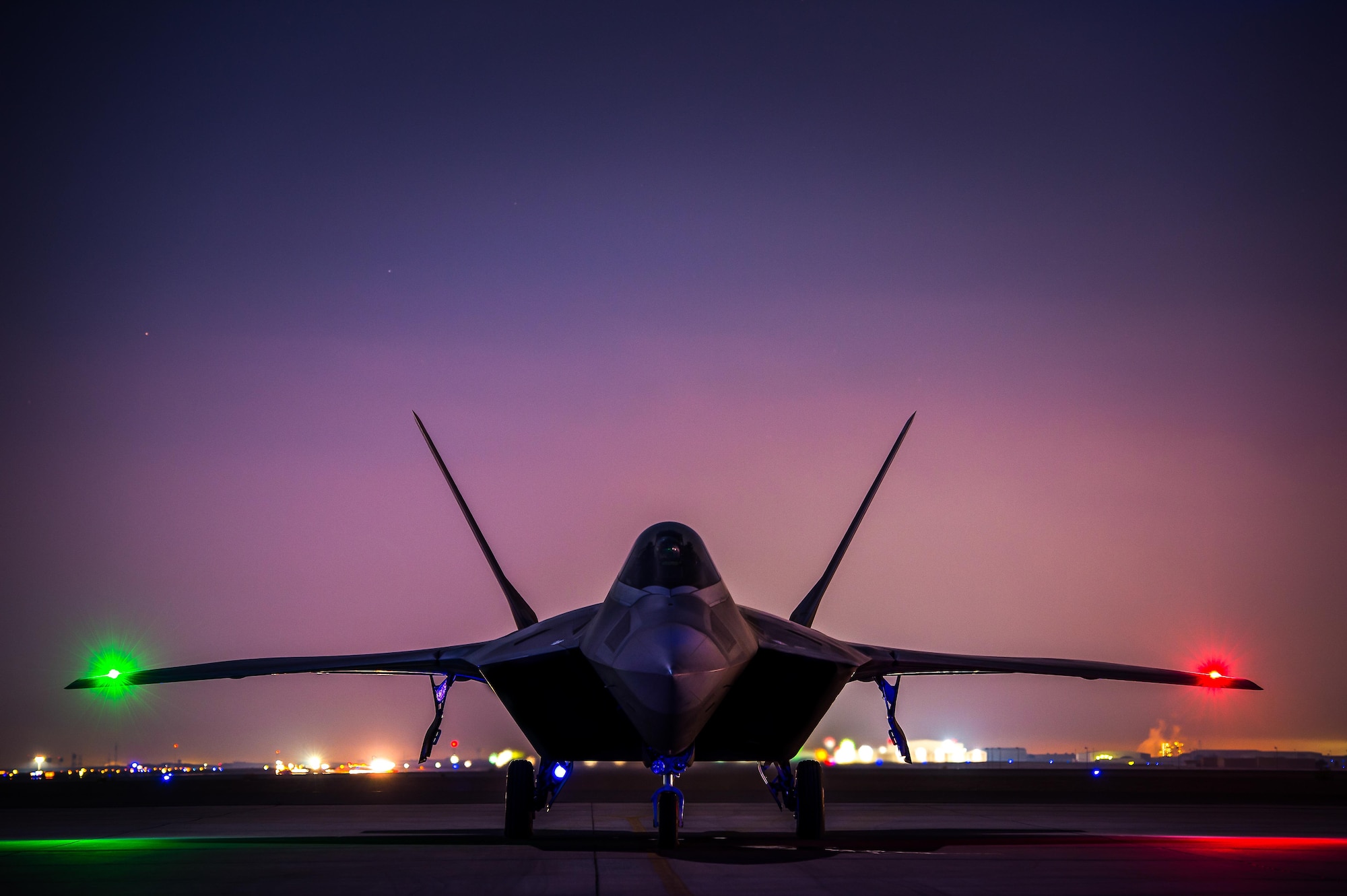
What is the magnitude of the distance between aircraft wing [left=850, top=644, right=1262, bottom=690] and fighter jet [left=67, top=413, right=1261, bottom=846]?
0.03m

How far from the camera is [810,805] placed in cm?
1167

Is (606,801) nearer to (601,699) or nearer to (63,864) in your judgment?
(601,699)

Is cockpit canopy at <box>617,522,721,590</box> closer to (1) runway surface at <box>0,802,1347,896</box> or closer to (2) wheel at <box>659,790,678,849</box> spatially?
(2) wheel at <box>659,790,678,849</box>

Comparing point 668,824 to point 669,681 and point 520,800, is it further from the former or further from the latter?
point 520,800

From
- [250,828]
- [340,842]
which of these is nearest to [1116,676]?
[340,842]

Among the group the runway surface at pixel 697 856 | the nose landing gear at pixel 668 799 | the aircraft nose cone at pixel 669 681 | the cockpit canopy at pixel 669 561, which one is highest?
the cockpit canopy at pixel 669 561

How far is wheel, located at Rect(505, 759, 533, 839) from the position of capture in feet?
38.9

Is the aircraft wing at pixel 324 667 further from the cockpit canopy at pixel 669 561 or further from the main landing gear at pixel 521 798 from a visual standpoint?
the cockpit canopy at pixel 669 561

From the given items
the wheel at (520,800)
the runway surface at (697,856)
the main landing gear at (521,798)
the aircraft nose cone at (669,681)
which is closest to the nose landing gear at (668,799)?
the runway surface at (697,856)

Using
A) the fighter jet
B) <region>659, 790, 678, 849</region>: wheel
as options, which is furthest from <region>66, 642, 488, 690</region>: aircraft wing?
<region>659, 790, 678, 849</region>: wheel

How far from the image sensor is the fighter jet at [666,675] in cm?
945

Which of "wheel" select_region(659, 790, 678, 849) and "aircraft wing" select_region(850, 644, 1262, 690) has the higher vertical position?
"aircraft wing" select_region(850, 644, 1262, 690)

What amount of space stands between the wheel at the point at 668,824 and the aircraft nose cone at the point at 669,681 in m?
0.77

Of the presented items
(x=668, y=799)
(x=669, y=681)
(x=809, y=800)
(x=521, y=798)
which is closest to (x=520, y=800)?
(x=521, y=798)
